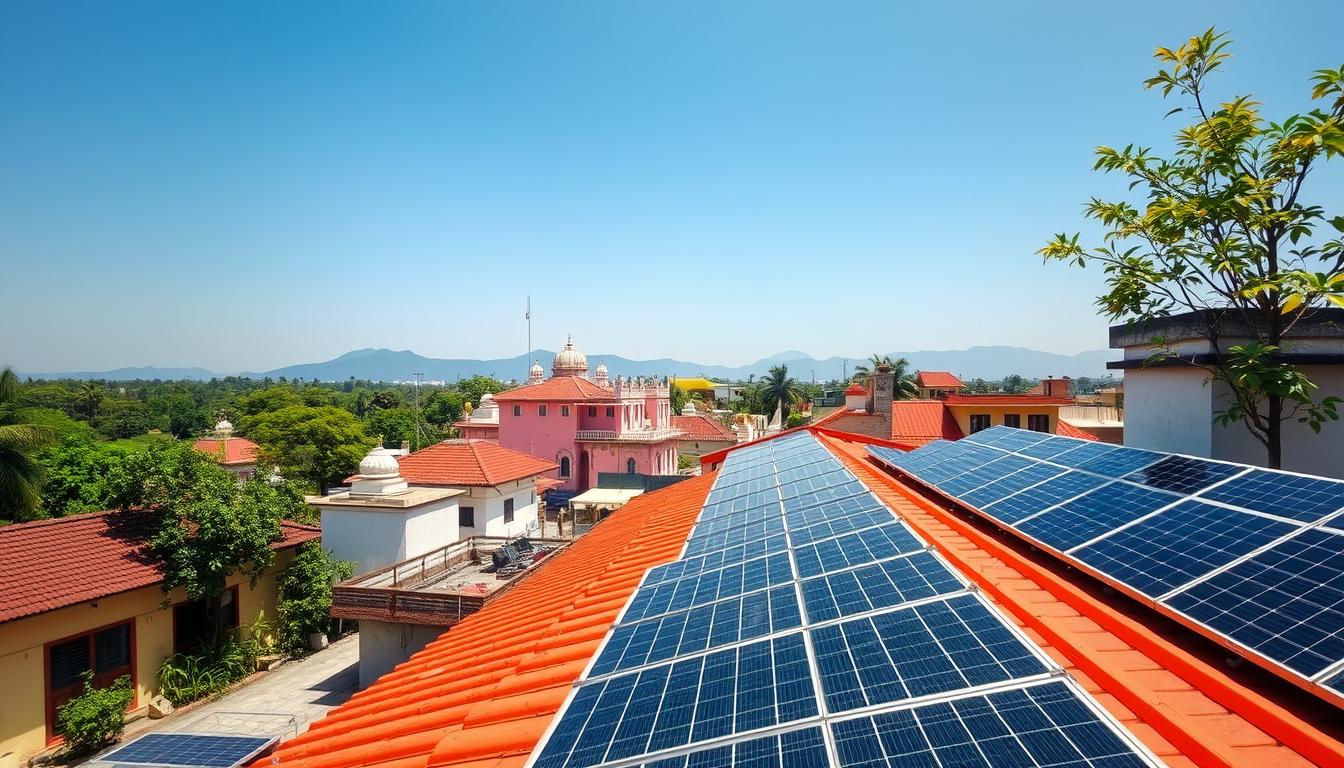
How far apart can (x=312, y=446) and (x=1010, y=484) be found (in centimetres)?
6275

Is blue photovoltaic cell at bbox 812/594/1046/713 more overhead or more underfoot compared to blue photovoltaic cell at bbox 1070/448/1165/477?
more underfoot

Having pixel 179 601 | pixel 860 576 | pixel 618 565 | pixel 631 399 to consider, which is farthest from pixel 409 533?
pixel 631 399

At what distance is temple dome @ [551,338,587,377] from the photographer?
6962cm

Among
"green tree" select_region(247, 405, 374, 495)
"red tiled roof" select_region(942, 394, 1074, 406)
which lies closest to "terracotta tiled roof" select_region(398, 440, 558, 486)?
"red tiled roof" select_region(942, 394, 1074, 406)

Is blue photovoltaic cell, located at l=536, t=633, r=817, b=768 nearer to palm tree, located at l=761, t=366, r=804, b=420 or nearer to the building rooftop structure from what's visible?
the building rooftop structure

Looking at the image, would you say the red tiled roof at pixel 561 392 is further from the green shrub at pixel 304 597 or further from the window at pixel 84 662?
the window at pixel 84 662

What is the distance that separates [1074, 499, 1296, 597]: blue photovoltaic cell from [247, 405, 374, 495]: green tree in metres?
62.9

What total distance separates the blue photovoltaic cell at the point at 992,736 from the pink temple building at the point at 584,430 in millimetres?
53604

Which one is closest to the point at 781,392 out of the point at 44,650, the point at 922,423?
the point at 922,423

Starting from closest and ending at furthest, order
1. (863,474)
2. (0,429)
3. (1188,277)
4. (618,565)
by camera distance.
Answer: (1188,277)
(618,565)
(863,474)
(0,429)

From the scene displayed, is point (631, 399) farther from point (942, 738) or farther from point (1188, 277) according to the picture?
point (942, 738)

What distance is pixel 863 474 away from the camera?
12.5 m

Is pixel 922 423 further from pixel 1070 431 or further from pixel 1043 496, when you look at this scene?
pixel 1043 496

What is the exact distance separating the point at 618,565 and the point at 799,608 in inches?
211
